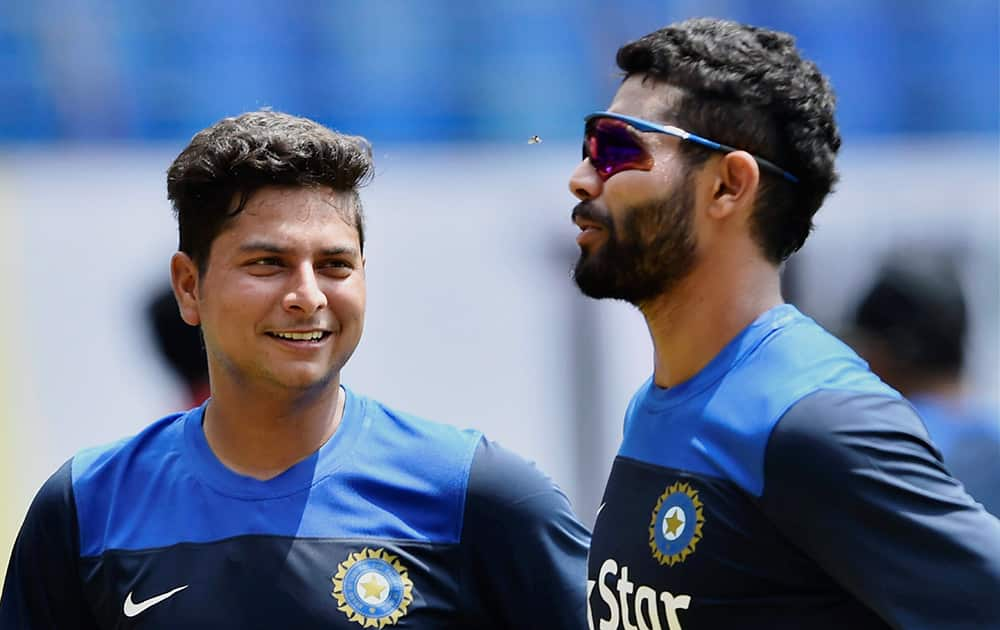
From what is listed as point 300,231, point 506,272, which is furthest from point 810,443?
point 506,272

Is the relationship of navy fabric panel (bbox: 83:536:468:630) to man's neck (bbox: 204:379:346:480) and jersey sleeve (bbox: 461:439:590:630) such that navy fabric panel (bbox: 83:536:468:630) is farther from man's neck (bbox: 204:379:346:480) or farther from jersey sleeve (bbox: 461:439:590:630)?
Answer: man's neck (bbox: 204:379:346:480)

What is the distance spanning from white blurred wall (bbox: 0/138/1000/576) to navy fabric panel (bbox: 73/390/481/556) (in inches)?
126

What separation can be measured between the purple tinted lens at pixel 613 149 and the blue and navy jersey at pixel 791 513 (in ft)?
1.26

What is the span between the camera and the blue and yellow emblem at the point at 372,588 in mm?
2789

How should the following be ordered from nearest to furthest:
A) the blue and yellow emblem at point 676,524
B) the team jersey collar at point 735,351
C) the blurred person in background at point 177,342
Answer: the blue and yellow emblem at point 676,524 → the team jersey collar at point 735,351 → the blurred person in background at point 177,342

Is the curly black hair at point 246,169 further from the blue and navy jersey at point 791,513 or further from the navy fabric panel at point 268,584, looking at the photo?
the blue and navy jersey at point 791,513

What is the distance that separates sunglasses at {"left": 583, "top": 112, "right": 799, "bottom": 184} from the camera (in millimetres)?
2834

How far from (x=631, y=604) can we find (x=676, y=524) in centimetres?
18

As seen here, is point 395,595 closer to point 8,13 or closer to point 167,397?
point 167,397

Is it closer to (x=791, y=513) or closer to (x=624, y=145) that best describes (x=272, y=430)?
(x=624, y=145)

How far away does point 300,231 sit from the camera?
296 centimetres

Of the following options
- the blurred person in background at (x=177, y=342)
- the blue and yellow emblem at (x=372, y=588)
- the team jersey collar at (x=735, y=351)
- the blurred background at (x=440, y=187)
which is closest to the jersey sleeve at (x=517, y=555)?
the blue and yellow emblem at (x=372, y=588)

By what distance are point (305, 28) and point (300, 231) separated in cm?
436

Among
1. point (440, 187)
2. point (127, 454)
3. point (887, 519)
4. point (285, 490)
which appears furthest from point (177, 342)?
point (887, 519)
